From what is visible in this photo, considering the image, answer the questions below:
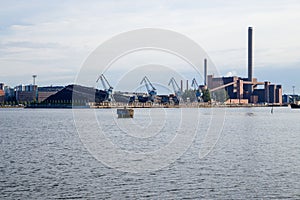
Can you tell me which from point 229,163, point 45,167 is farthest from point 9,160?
point 229,163

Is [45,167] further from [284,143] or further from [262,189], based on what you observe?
[284,143]

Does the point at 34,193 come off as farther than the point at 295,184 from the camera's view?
No

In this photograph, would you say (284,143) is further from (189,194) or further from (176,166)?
(189,194)

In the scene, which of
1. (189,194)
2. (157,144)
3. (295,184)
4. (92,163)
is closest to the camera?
(189,194)

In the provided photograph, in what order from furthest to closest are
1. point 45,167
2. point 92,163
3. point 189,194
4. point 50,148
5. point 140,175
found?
point 50,148
point 92,163
point 45,167
point 140,175
point 189,194

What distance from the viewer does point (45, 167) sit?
3058 centimetres

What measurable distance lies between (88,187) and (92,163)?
8.35m

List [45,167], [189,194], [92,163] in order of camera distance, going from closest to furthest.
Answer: [189,194], [45,167], [92,163]

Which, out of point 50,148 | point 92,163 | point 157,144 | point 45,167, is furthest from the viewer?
point 157,144

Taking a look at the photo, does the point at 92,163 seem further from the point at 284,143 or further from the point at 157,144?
the point at 284,143

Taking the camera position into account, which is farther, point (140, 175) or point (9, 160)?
point (9, 160)

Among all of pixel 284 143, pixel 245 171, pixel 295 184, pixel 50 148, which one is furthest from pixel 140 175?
pixel 284 143

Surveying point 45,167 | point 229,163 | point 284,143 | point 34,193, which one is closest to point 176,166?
point 229,163

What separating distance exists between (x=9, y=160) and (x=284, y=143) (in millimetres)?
25672
